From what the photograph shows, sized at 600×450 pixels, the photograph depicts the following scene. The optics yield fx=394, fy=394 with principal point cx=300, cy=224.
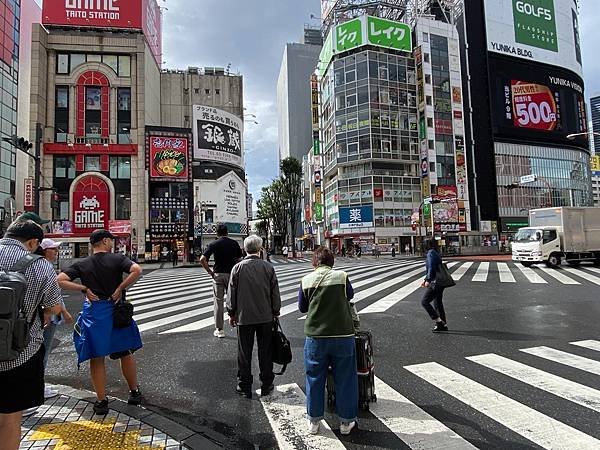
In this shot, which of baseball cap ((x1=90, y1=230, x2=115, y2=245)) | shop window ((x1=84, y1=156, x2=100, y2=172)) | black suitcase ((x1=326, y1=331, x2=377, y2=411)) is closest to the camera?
black suitcase ((x1=326, y1=331, x2=377, y2=411))

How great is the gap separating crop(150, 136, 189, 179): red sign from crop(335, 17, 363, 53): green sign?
88.4 feet

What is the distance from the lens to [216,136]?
4903cm

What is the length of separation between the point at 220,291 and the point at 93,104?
42730 millimetres

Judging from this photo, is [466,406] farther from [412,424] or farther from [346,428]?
[346,428]

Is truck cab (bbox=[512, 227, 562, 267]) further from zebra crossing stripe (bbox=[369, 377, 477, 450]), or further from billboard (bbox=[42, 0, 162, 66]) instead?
billboard (bbox=[42, 0, 162, 66])

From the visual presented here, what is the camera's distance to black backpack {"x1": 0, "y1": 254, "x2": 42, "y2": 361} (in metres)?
2.16

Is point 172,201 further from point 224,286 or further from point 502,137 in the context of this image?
point 502,137

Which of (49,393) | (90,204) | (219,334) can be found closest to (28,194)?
(90,204)

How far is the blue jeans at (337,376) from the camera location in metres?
3.27

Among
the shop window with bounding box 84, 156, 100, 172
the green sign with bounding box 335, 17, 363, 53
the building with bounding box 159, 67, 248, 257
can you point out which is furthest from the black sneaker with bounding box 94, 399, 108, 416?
the green sign with bounding box 335, 17, 363, 53

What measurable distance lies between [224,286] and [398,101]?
5306 cm

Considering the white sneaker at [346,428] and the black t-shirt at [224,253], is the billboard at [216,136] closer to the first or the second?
the black t-shirt at [224,253]

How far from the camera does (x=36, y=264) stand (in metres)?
2.60

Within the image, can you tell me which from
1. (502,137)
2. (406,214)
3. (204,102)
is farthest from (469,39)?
(204,102)
